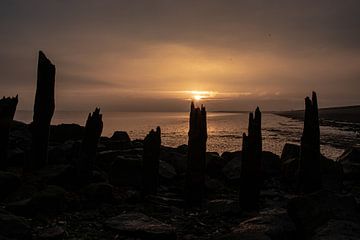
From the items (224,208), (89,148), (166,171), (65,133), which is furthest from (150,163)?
(65,133)

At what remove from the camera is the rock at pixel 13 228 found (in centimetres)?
799

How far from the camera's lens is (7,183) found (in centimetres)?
1197

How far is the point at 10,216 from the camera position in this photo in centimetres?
854

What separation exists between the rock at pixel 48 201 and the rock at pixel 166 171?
20.9 ft

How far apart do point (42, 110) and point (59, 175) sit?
314 cm

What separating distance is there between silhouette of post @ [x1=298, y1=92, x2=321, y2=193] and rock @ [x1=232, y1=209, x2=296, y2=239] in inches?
225

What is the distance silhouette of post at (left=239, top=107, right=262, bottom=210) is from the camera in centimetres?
1266

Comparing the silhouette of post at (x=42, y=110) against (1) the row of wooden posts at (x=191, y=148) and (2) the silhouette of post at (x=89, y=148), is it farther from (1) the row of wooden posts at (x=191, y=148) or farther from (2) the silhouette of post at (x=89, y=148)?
(2) the silhouette of post at (x=89, y=148)

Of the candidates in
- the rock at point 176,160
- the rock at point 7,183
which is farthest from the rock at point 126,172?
the rock at point 7,183

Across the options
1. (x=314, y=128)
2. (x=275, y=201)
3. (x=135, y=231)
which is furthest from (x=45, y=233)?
(x=314, y=128)

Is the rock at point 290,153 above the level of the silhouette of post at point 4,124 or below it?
below

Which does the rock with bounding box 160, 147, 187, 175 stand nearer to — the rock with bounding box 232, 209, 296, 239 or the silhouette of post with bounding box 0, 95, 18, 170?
the silhouette of post with bounding box 0, 95, 18, 170

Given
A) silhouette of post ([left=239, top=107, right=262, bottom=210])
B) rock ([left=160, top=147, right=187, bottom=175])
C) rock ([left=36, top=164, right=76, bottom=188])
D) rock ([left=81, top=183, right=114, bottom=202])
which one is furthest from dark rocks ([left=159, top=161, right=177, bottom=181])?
silhouette of post ([left=239, top=107, right=262, bottom=210])

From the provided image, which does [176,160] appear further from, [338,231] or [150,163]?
[338,231]
